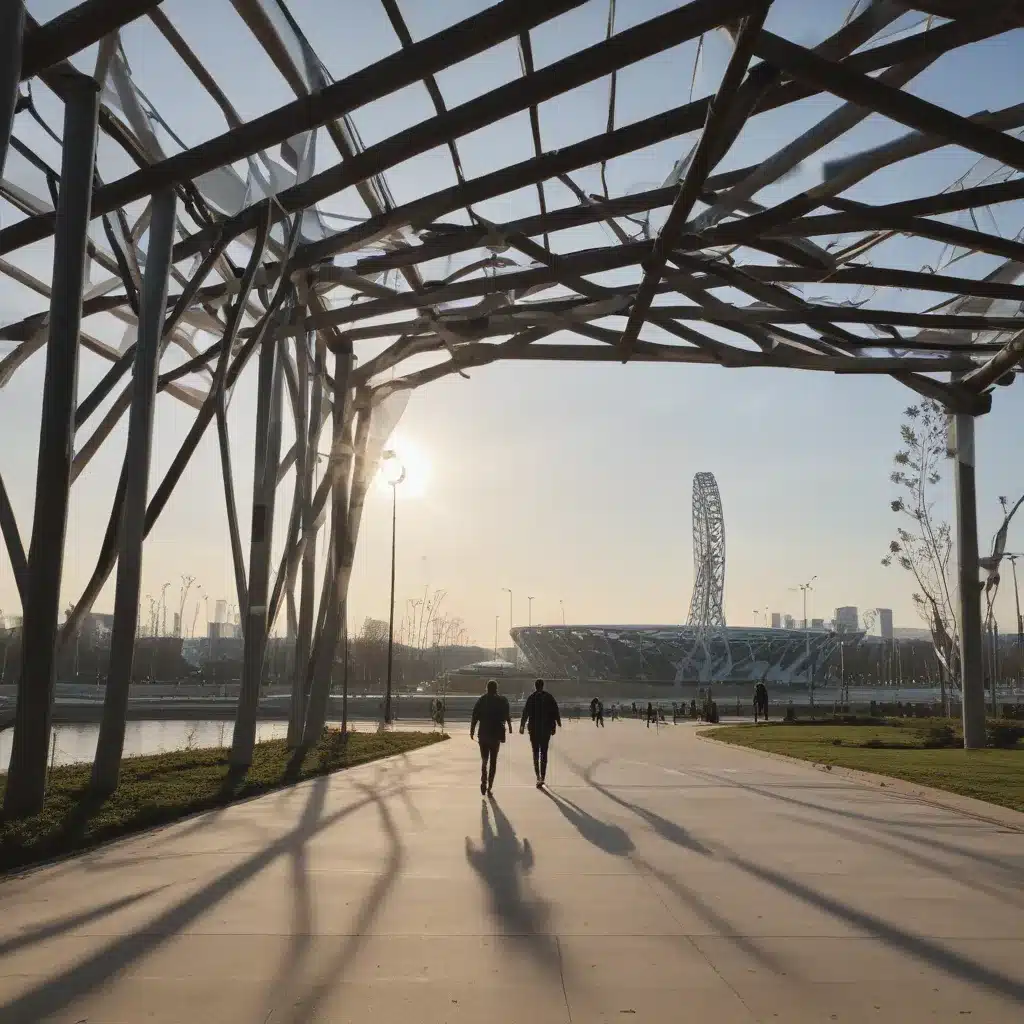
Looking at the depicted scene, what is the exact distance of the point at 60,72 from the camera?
10469mm

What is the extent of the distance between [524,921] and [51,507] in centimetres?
658

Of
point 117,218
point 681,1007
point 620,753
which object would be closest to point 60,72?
point 117,218

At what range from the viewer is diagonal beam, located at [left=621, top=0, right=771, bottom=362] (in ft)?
31.0

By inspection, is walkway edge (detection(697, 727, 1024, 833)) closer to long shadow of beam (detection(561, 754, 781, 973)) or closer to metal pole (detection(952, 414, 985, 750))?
long shadow of beam (detection(561, 754, 781, 973))

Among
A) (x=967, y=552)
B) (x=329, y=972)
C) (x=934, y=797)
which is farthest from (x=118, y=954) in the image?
(x=967, y=552)

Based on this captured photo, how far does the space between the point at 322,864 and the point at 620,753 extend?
598 inches

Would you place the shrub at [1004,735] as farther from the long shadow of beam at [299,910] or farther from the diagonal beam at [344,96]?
the diagonal beam at [344,96]

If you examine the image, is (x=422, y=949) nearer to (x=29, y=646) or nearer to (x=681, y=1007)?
(x=681, y=1007)

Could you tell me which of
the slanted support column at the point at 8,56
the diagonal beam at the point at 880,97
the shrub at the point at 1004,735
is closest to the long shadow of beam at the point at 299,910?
the slanted support column at the point at 8,56

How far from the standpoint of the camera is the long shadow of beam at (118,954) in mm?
4184

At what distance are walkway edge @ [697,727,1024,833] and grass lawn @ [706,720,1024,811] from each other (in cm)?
21

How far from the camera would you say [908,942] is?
539 centimetres

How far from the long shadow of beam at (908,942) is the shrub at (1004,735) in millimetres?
19050

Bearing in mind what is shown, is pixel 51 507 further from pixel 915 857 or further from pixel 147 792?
pixel 915 857
